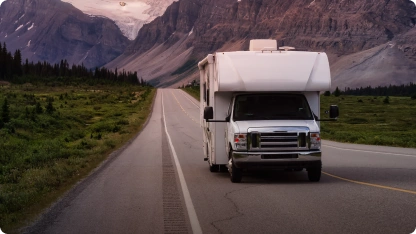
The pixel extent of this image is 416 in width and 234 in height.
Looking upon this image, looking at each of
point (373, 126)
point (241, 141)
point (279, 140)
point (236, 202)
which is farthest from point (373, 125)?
point (236, 202)

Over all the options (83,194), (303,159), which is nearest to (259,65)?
(303,159)

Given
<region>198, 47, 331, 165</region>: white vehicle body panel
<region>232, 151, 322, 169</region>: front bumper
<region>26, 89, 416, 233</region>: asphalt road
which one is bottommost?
<region>26, 89, 416, 233</region>: asphalt road

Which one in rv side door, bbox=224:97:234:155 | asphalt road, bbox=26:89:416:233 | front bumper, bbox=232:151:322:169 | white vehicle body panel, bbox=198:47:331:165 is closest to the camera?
asphalt road, bbox=26:89:416:233

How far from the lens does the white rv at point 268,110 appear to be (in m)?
14.8

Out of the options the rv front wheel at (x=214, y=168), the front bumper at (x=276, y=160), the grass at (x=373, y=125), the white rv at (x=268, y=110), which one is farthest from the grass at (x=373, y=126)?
the front bumper at (x=276, y=160)

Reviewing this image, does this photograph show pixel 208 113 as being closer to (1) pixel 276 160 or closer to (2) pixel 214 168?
(1) pixel 276 160

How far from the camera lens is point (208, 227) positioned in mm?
10117

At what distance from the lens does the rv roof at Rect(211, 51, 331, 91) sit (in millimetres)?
15577

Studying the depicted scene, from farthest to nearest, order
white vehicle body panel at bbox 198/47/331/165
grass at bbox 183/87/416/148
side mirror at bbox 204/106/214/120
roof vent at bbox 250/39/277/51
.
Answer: grass at bbox 183/87/416/148 < roof vent at bbox 250/39/277/51 < side mirror at bbox 204/106/214/120 < white vehicle body panel at bbox 198/47/331/165

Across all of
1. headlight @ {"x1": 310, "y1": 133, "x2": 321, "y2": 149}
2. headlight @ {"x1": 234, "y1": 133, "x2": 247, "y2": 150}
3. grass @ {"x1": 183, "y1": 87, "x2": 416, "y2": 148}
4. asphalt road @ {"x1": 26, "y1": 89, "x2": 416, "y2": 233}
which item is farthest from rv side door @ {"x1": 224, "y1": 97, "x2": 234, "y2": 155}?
grass @ {"x1": 183, "y1": 87, "x2": 416, "y2": 148}

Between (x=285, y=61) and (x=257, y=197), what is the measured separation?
13.4 ft

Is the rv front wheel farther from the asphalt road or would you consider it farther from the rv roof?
the rv roof

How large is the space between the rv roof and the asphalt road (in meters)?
2.37

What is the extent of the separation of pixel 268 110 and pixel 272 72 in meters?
0.98
